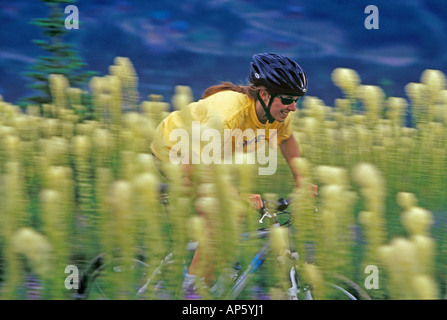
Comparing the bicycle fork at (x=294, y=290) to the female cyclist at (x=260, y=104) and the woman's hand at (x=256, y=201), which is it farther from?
the female cyclist at (x=260, y=104)

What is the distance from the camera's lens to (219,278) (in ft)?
6.52

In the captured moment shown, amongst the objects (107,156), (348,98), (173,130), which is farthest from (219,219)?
(348,98)

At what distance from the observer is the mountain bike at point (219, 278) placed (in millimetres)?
1997

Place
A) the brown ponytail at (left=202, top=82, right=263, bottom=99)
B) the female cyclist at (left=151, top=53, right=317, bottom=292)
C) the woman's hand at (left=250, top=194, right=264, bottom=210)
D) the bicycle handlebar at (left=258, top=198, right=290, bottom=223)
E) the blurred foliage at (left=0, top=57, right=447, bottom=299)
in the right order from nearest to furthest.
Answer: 1. the blurred foliage at (left=0, top=57, right=447, bottom=299)
2. the woman's hand at (left=250, top=194, right=264, bottom=210)
3. the bicycle handlebar at (left=258, top=198, right=290, bottom=223)
4. the female cyclist at (left=151, top=53, right=317, bottom=292)
5. the brown ponytail at (left=202, top=82, right=263, bottom=99)

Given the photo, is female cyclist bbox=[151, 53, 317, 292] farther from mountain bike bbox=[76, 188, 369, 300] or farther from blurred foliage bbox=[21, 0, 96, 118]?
blurred foliage bbox=[21, 0, 96, 118]

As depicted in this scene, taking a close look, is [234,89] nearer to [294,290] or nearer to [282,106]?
[282,106]

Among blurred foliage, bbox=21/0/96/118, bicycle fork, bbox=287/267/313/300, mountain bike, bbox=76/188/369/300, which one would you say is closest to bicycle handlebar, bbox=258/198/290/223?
mountain bike, bbox=76/188/369/300

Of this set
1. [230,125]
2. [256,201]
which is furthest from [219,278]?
[230,125]

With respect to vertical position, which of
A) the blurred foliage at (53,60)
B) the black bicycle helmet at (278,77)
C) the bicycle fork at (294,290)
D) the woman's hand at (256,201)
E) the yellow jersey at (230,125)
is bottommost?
the bicycle fork at (294,290)

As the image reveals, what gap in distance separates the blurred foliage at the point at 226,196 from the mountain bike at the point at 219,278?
0.04m

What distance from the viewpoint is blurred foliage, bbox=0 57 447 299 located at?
1.73 metres

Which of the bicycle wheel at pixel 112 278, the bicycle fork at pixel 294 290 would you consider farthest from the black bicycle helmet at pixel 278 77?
the bicycle wheel at pixel 112 278

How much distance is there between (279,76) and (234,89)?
29cm

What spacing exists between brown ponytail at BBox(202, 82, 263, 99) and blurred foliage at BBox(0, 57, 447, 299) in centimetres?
12
